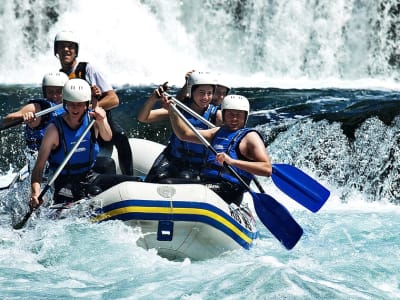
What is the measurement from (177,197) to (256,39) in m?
15.4

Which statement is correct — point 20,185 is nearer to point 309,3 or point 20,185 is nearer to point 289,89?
point 289,89

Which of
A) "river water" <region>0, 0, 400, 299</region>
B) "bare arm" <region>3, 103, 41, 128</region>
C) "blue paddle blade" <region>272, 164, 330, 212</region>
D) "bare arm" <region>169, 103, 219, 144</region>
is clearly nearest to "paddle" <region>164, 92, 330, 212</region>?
"blue paddle blade" <region>272, 164, 330, 212</region>

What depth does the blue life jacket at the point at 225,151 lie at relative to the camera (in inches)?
265

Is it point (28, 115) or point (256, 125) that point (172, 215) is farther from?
point (256, 125)

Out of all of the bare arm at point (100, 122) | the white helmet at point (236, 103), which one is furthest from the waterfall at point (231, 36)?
the white helmet at point (236, 103)

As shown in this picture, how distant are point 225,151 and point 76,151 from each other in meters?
1.21

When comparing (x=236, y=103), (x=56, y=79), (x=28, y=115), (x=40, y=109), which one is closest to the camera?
(x=236, y=103)

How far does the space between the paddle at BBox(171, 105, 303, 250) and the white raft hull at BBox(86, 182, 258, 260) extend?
1.36 ft

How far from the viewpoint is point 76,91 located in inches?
252

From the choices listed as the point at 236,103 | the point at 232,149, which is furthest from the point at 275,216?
the point at 236,103

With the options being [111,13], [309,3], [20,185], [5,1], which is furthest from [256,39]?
[20,185]

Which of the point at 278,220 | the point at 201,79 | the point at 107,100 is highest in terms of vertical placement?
the point at 201,79

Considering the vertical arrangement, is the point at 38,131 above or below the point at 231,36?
below

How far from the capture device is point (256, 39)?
21.2 meters
